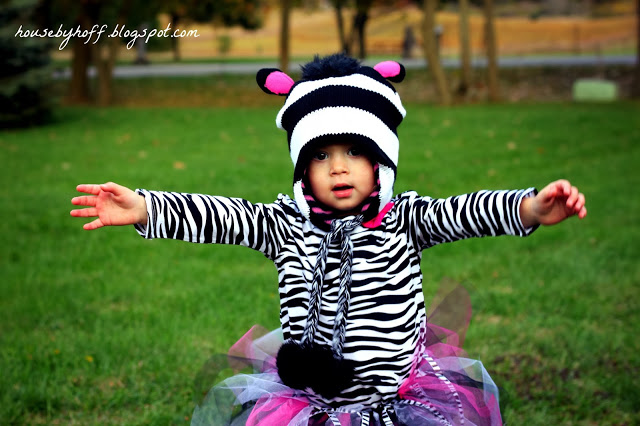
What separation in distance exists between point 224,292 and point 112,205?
8.82ft

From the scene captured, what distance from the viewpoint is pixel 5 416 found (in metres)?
3.26

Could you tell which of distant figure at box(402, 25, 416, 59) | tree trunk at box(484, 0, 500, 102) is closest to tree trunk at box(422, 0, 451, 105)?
tree trunk at box(484, 0, 500, 102)

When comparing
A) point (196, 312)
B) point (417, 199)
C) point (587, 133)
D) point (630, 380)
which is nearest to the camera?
point (417, 199)

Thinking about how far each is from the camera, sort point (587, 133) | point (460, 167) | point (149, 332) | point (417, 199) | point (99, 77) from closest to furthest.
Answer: point (417, 199) < point (149, 332) < point (460, 167) < point (587, 133) < point (99, 77)

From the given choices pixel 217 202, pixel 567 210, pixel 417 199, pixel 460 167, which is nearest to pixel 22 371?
pixel 217 202

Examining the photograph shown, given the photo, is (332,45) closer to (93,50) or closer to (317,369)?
(93,50)

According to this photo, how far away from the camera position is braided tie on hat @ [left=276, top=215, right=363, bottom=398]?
7.27 ft

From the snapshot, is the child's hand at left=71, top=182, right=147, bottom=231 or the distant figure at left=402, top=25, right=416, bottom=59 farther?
the distant figure at left=402, top=25, right=416, bottom=59

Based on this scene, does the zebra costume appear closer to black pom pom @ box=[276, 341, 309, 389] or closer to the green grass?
black pom pom @ box=[276, 341, 309, 389]

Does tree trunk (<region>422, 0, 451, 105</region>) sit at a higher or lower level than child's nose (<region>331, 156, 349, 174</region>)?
higher

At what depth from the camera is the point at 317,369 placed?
2.21 m

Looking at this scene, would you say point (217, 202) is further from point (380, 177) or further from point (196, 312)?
point (196, 312)

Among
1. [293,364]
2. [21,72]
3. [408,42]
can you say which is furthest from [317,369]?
[408,42]

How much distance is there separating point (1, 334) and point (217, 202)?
8.08ft
